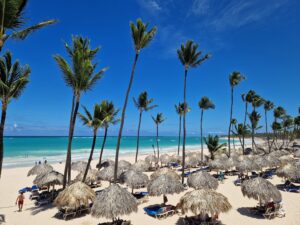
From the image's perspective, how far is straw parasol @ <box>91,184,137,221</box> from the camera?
403 inches

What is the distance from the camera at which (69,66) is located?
13883 mm

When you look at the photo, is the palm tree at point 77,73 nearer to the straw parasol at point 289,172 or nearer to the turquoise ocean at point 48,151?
the straw parasol at point 289,172

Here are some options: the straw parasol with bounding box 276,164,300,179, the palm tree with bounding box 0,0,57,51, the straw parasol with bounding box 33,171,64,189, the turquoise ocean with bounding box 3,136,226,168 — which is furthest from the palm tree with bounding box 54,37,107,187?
the turquoise ocean with bounding box 3,136,226,168

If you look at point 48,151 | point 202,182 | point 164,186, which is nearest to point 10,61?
point 164,186

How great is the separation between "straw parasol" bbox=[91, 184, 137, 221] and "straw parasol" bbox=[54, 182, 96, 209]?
1803mm

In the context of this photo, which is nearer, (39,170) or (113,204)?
(113,204)

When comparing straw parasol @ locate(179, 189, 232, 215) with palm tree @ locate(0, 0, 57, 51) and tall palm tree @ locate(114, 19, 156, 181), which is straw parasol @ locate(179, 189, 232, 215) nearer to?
tall palm tree @ locate(114, 19, 156, 181)

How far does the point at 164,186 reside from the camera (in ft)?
43.7

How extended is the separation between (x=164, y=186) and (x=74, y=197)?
16.6 feet

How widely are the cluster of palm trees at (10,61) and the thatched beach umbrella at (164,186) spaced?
26.2 ft

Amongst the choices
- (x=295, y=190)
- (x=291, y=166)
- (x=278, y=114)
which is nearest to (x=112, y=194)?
(x=295, y=190)

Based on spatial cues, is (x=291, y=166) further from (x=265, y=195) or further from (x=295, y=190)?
(x=265, y=195)

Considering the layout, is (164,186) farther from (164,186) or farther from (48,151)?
(48,151)

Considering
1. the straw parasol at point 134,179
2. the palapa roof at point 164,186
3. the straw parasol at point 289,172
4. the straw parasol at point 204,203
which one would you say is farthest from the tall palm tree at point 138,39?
the straw parasol at point 289,172
